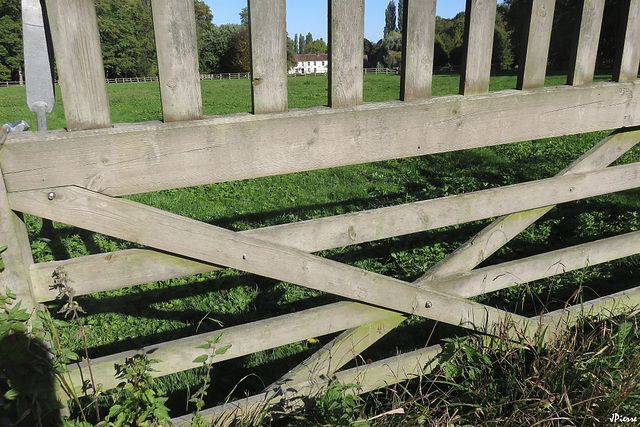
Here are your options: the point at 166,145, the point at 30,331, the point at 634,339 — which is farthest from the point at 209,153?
the point at 634,339

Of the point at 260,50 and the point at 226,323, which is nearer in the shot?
the point at 260,50

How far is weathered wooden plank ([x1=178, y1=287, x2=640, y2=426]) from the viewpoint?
2259 millimetres

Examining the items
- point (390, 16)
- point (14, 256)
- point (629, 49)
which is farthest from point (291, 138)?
point (390, 16)

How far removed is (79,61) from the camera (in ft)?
5.45

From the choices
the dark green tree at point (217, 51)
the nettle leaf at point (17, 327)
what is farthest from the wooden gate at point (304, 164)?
the dark green tree at point (217, 51)

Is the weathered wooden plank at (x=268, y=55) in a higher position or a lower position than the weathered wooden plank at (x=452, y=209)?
higher

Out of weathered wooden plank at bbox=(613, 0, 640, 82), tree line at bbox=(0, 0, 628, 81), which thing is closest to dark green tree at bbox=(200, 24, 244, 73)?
tree line at bbox=(0, 0, 628, 81)

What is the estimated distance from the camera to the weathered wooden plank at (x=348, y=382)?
2.26 m

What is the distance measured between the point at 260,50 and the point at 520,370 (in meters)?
1.90

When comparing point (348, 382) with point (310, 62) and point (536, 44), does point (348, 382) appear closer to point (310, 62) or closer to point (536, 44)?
point (536, 44)

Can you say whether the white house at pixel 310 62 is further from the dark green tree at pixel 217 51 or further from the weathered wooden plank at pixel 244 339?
the weathered wooden plank at pixel 244 339

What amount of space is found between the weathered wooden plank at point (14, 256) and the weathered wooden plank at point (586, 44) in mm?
2560

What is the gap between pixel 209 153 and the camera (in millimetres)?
1888

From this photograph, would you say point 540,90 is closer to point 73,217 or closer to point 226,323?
point 73,217
